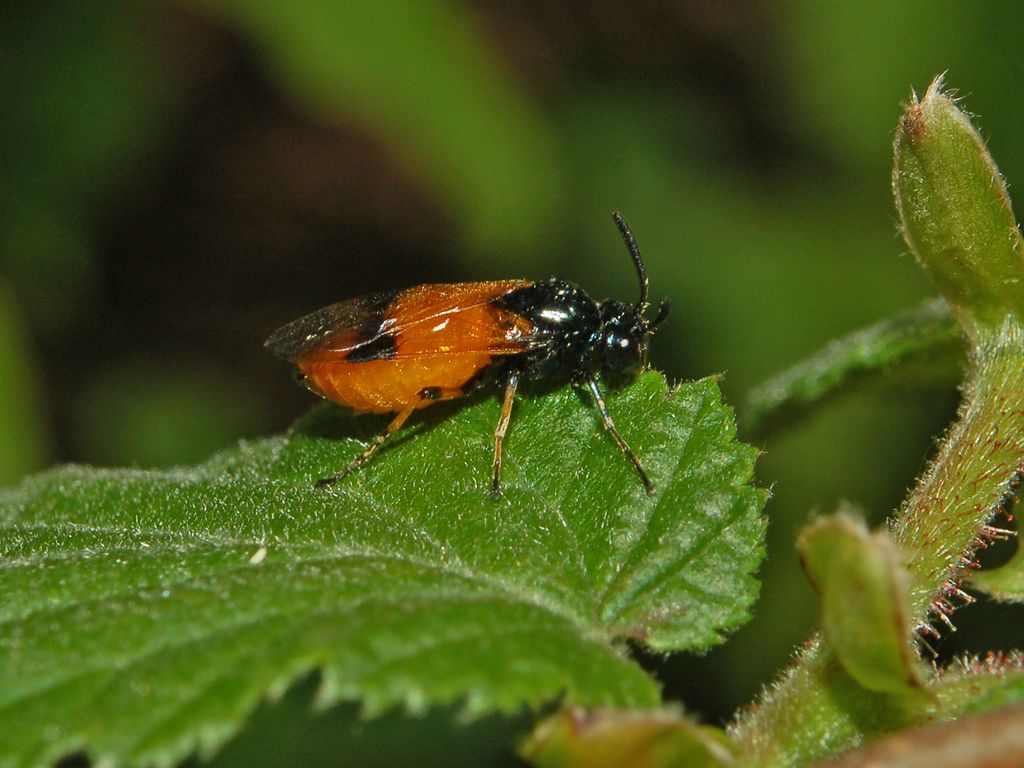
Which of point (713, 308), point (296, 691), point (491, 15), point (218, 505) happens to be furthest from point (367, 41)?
point (218, 505)

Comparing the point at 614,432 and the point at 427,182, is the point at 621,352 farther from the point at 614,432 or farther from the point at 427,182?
the point at 427,182

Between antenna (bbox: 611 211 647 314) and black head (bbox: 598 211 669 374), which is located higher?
antenna (bbox: 611 211 647 314)

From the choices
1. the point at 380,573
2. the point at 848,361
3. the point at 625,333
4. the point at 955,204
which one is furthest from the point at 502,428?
the point at 955,204

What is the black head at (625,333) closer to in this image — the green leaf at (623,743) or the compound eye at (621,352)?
the compound eye at (621,352)

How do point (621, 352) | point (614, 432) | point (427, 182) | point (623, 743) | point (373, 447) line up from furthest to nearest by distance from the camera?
point (427, 182) < point (621, 352) < point (373, 447) < point (614, 432) < point (623, 743)

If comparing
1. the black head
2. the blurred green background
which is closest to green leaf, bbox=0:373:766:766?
the black head

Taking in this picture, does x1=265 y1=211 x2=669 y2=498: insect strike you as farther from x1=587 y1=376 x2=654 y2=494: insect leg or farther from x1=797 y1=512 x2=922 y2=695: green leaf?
x1=797 y1=512 x2=922 y2=695: green leaf

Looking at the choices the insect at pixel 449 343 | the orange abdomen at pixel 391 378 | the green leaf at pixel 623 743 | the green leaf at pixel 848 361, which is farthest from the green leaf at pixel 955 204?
the orange abdomen at pixel 391 378
